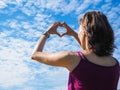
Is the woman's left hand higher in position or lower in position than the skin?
higher

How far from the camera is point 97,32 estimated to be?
529cm

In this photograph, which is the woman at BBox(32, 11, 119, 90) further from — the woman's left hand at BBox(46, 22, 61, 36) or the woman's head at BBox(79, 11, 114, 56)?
the woman's left hand at BBox(46, 22, 61, 36)

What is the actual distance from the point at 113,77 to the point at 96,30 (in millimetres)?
814

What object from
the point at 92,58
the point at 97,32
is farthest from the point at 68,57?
the point at 97,32

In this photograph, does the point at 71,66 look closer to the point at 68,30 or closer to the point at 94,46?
the point at 94,46

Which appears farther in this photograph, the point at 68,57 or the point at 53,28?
the point at 53,28

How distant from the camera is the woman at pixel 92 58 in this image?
516 cm

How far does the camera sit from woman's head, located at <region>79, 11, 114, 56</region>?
5.29 metres

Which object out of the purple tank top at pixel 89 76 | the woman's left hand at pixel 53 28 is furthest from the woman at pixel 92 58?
the woman's left hand at pixel 53 28

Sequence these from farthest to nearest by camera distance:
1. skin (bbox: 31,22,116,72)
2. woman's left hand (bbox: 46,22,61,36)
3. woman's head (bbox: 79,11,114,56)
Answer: woman's left hand (bbox: 46,22,61,36) < woman's head (bbox: 79,11,114,56) < skin (bbox: 31,22,116,72)

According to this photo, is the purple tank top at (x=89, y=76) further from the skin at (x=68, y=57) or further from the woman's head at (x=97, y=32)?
the woman's head at (x=97, y=32)

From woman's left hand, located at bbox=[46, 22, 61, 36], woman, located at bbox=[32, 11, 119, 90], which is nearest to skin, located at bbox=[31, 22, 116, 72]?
woman, located at bbox=[32, 11, 119, 90]

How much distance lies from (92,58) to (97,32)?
42 cm

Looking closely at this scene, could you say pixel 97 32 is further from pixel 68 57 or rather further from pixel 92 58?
pixel 68 57
